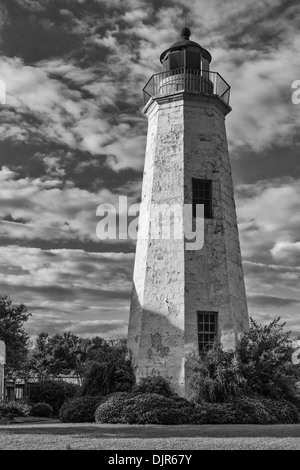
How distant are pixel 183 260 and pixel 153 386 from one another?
455 centimetres

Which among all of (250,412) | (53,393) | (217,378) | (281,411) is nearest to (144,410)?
(217,378)

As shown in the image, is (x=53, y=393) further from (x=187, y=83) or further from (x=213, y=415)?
(x=187, y=83)

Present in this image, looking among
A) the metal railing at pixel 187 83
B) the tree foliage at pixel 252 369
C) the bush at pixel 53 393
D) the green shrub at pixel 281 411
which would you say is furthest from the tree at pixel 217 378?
the bush at pixel 53 393

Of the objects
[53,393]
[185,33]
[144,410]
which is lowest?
[53,393]

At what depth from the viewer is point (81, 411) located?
19484 millimetres

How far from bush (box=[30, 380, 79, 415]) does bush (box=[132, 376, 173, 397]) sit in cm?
1045

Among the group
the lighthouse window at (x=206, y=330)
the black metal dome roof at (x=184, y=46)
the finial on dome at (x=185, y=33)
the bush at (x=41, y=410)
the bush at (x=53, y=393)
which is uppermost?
the finial on dome at (x=185, y=33)

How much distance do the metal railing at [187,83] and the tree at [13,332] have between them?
750 inches

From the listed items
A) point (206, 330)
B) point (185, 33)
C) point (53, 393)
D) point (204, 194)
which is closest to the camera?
point (206, 330)

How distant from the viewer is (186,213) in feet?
71.8

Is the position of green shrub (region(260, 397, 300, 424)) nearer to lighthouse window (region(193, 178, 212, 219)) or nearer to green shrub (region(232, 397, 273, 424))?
green shrub (region(232, 397, 273, 424))

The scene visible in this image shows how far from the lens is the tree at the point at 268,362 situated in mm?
19766

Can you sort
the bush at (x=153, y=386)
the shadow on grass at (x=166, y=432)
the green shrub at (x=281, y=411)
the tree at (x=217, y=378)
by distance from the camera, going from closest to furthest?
1. the shadow on grass at (x=166, y=432)
2. the green shrub at (x=281, y=411)
3. the tree at (x=217, y=378)
4. the bush at (x=153, y=386)

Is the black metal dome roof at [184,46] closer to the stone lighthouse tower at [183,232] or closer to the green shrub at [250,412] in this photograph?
the stone lighthouse tower at [183,232]
